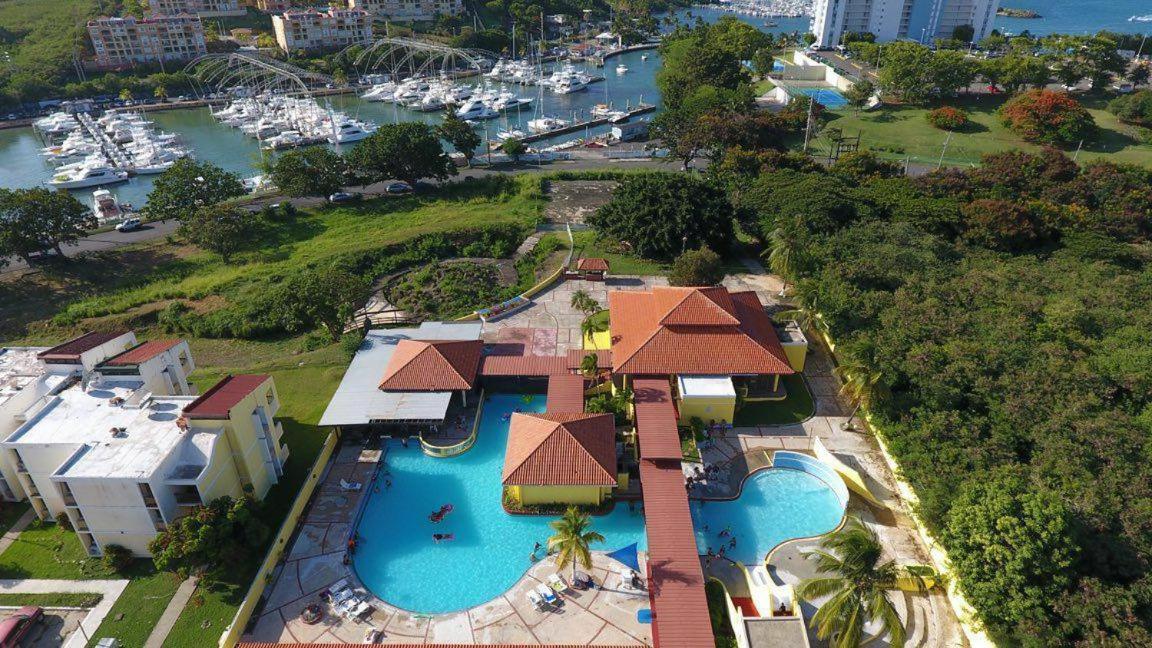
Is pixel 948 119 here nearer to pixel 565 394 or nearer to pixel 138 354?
pixel 565 394

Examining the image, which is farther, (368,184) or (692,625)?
(368,184)

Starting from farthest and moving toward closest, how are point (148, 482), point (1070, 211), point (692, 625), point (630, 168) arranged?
point (630, 168) < point (1070, 211) < point (148, 482) < point (692, 625)

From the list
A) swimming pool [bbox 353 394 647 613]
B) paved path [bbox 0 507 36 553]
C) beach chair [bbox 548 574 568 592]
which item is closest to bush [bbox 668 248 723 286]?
swimming pool [bbox 353 394 647 613]

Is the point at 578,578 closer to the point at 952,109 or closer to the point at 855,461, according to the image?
the point at 855,461

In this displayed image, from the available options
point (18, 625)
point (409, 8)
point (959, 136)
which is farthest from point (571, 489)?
point (409, 8)

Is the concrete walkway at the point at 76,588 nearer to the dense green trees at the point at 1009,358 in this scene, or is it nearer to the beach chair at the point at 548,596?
the beach chair at the point at 548,596

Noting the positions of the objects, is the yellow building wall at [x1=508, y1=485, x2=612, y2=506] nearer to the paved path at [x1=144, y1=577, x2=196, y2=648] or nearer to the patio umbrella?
the patio umbrella

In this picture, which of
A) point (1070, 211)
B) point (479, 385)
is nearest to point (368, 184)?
point (479, 385)
